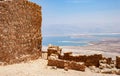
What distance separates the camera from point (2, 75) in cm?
1475

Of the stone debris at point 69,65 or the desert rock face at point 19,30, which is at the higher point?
the desert rock face at point 19,30

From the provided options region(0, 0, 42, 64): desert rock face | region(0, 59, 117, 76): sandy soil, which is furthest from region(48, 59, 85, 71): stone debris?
A: region(0, 0, 42, 64): desert rock face

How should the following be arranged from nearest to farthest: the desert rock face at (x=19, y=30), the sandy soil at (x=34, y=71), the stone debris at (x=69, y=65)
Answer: the sandy soil at (x=34, y=71) → the desert rock face at (x=19, y=30) → the stone debris at (x=69, y=65)

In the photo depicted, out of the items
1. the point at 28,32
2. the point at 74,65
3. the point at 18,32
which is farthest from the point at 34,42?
the point at 74,65

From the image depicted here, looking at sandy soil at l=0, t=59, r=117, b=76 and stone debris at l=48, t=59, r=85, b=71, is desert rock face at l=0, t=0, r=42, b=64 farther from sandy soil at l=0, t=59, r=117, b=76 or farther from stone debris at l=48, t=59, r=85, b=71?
stone debris at l=48, t=59, r=85, b=71

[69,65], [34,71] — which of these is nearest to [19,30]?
[34,71]

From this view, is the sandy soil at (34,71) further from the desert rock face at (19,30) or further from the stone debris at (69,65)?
the desert rock face at (19,30)

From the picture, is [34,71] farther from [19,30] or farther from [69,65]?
[19,30]

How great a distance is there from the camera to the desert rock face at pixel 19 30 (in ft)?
58.2

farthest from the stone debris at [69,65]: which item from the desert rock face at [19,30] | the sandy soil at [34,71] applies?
the desert rock face at [19,30]

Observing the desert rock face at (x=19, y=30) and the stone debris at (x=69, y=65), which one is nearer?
the desert rock face at (x=19, y=30)

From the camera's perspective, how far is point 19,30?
1920 cm

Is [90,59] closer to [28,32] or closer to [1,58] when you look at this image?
[28,32]

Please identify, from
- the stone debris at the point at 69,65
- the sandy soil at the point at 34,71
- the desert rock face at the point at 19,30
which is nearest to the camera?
the sandy soil at the point at 34,71
